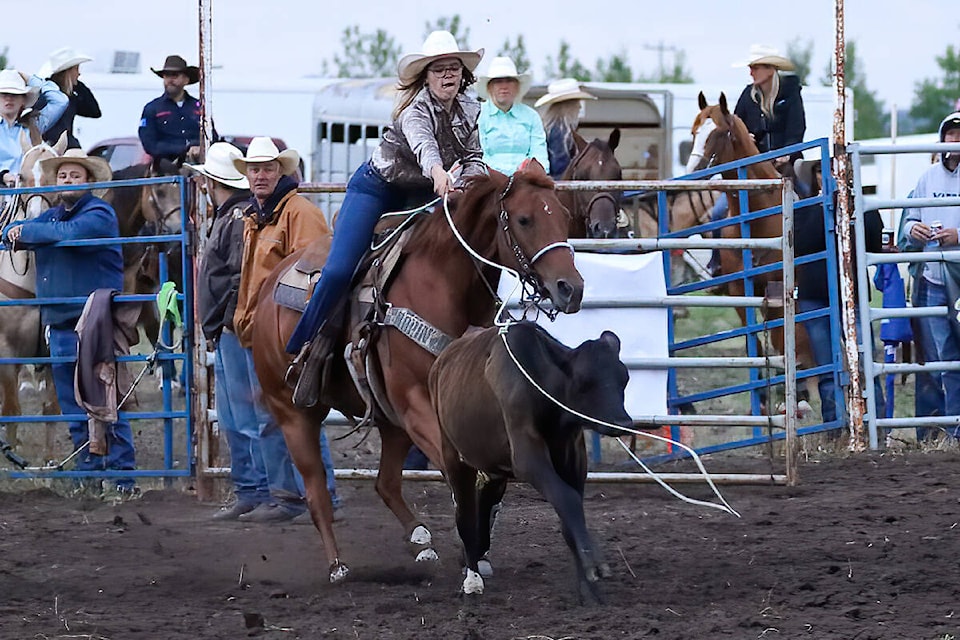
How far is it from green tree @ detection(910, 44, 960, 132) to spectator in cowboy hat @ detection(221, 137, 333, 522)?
56.4 metres

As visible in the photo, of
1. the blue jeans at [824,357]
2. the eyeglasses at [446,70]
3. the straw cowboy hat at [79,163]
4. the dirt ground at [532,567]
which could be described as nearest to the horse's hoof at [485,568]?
the dirt ground at [532,567]

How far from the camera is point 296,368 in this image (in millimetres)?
6738

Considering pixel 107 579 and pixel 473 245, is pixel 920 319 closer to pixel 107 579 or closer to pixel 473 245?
pixel 473 245

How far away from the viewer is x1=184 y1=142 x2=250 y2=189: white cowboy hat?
8.26 m

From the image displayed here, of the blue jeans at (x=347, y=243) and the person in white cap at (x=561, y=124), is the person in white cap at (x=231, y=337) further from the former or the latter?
the person in white cap at (x=561, y=124)

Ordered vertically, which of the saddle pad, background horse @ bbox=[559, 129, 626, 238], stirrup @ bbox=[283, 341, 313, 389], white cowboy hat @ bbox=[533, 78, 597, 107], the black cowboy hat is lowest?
stirrup @ bbox=[283, 341, 313, 389]

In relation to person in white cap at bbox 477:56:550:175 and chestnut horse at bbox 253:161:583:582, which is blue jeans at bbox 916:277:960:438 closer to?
person in white cap at bbox 477:56:550:175

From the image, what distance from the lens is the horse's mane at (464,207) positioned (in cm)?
574

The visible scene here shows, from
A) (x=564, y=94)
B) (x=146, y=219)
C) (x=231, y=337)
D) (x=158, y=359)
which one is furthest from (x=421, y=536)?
(x=146, y=219)

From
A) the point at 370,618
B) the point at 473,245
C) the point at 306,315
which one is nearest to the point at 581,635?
the point at 370,618

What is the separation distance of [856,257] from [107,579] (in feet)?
15.8

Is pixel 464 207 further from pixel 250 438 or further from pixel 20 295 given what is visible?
pixel 20 295

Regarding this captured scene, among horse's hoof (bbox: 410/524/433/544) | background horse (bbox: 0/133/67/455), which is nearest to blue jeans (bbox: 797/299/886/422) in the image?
horse's hoof (bbox: 410/524/433/544)

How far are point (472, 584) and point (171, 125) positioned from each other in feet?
22.2
